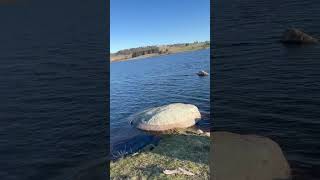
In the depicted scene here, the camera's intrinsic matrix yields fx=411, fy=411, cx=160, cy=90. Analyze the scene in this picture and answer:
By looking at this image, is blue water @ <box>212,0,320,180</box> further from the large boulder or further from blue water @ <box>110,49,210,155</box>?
blue water @ <box>110,49,210,155</box>

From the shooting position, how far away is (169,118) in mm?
20141

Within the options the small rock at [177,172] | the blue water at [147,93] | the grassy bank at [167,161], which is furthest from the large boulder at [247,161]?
the blue water at [147,93]

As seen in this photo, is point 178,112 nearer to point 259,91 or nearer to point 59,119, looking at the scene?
point 259,91

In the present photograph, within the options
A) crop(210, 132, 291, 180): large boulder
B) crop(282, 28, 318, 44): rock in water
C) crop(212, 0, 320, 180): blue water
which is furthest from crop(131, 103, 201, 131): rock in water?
crop(282, 28, 318, 44): rock in water

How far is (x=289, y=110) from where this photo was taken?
21.0 metres

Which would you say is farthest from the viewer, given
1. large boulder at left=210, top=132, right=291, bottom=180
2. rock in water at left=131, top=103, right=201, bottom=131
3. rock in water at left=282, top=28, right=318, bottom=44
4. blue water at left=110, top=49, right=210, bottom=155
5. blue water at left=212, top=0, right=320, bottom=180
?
rock in water at left=282, top=28, right=318, bottom=44

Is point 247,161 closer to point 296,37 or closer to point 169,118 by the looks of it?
point 169,118

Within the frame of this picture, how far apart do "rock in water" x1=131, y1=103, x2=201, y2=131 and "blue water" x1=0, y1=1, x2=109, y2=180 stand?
2.33 metres

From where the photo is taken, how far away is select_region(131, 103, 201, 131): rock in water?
20000 millimetres

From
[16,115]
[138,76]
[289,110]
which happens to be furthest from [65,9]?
[289,110]

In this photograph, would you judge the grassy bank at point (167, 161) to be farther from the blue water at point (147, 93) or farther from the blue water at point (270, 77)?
the blue water at point (270, 77)

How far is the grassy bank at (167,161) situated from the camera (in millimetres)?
13645

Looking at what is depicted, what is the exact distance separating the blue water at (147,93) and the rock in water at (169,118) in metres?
0.54

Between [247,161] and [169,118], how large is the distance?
597 cm
